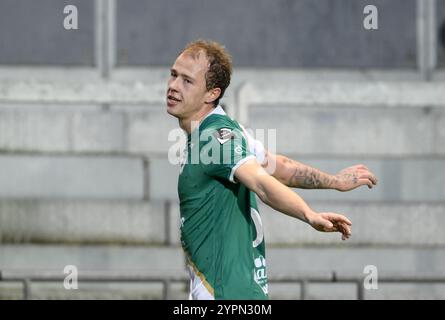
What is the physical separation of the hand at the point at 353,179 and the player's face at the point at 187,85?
85 cm

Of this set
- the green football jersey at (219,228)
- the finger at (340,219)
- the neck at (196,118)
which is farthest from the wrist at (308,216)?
the neck at (196,118)

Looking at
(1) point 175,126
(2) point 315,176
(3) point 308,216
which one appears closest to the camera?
(3) point 308,216

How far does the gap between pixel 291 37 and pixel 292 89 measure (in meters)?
1.12

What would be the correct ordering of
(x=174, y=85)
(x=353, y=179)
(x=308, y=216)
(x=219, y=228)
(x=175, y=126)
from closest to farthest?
(x=308, y=216) < (x=219, y=228) < (x=174, y=85) < (x=353, y=179) < (x=175, y=126)

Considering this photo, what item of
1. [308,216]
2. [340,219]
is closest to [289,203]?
[308,216]

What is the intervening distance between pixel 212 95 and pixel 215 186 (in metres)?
0.52

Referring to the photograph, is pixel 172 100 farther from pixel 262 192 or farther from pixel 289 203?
pixel 289 203

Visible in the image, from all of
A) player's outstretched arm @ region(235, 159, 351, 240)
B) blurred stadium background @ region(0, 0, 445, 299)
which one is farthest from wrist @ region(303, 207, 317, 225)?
blurred stadium background @ region(0, 0, 445, 299)

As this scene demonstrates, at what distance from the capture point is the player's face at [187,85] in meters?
6.73

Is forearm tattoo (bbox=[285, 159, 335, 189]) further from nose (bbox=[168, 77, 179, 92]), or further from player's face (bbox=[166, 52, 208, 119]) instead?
nose (bbox=[168, 77, 179, 92])

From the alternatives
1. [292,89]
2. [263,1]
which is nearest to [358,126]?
[292,89]

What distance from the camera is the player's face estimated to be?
6727mm

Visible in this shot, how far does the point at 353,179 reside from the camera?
684cm

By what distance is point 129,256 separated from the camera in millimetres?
12695
